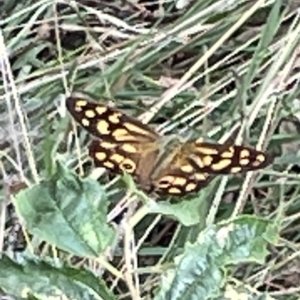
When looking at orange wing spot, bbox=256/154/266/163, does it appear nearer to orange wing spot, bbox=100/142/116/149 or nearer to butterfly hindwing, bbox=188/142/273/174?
butterfly hindwing, bbox=188/142/273/174

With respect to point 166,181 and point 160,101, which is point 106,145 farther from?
point 160,101

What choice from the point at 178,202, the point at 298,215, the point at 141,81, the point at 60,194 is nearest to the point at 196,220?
the point at 178,202

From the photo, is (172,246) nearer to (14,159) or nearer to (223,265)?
(14,159)

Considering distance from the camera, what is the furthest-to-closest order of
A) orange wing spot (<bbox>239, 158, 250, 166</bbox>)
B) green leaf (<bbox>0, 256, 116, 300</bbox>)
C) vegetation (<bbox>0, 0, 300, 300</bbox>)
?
vegetation (<bbox>0, 0, 300, 300</bbox>) → orange wing spot (<bbox>239, 158, 250, 166</bbox>) → green leaf (<bbox>0, 256, 116, 300</bbox>)

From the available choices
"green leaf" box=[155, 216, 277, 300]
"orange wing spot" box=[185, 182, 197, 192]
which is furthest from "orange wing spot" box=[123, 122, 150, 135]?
"green leaf" box=[155, 216, 277, 300]

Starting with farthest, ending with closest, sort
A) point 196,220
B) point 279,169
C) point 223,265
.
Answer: point 279,169, point 196,220, point 223,265

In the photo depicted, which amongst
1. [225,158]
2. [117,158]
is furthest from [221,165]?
[117,158]
